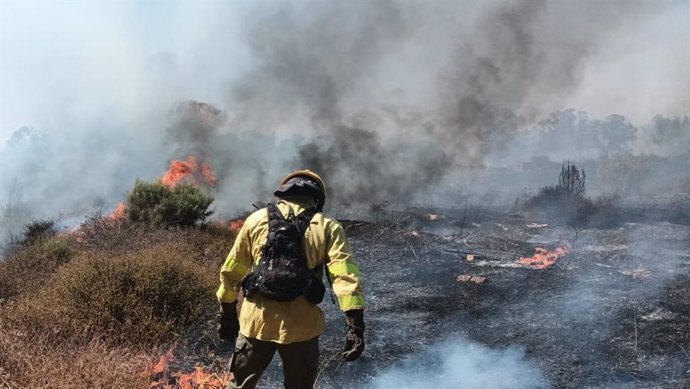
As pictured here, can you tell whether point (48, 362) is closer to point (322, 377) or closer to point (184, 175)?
point (322, 377)

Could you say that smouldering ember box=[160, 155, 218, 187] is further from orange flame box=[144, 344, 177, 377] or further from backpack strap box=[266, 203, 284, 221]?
backpack strap box=[266, 203, 284, 221]

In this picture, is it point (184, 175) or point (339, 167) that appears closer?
point (184, 175)

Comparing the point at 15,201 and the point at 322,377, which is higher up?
the point at 15,201

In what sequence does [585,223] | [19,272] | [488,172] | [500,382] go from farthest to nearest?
[488,172], [585,223], [19,272], [500,382]

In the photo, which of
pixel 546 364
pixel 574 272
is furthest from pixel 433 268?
pixel 546 364

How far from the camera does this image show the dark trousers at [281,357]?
299 centimetres

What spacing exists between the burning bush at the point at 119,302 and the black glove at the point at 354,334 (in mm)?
3394

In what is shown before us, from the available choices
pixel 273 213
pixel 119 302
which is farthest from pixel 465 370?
pixel 119 302

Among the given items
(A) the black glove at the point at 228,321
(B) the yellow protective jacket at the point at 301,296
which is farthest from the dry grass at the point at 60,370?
(B) the yellow protective jacket at the point at 301,296

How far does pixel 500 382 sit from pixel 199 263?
241 inches

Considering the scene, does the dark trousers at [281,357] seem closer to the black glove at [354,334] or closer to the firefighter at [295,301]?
the firefighter at [295,301]

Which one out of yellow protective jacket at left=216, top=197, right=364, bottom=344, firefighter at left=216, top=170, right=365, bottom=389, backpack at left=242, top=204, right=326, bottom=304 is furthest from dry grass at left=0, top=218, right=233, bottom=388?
backpack at left=242, top=204, right=326, bottom=304

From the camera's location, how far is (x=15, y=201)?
857 inches

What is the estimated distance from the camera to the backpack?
113 inches
